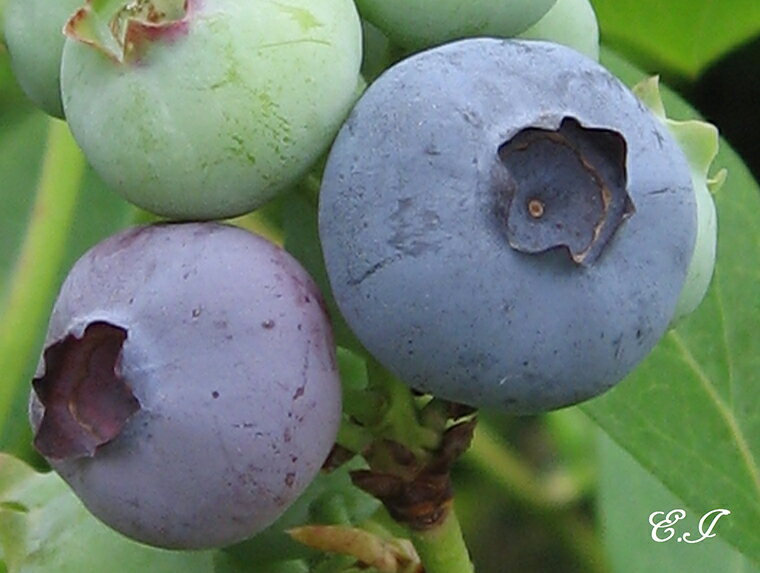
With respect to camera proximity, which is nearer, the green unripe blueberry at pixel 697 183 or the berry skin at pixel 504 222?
the berry skin at pixel 504 222

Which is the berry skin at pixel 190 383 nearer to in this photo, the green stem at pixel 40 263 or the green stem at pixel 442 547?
the green stem at pixel 442 547

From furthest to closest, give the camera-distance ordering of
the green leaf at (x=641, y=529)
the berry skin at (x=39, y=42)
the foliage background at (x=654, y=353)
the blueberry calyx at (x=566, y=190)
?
the green leaf at (x=641, y=529) < the foliage background at (x=654, y=353) < the berry skin at (x=39, y=42) < the blueberry calyx at (x=566, y=190)

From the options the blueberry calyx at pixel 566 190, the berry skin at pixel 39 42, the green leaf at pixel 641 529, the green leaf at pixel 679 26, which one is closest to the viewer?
the blueberry calyx at pixel 566 190

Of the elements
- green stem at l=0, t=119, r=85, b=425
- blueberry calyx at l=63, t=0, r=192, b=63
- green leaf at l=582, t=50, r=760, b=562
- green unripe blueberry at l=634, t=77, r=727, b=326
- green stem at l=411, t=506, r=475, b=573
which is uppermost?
blueberry calyx at l=63, t=0, r=192, b=63

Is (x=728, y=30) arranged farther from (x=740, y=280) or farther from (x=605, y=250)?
(x=605, y=250)

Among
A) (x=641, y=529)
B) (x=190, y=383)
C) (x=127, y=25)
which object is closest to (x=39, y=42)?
(x=127, y=25)

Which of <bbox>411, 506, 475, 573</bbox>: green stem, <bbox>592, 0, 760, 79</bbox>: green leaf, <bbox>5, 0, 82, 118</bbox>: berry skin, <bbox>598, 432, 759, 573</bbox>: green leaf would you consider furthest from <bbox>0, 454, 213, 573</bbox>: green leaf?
<bbox>592, 0, 760, 79</bbox>: green leaf

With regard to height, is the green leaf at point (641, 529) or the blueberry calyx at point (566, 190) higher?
the blueberry calyx at point (566, 190)

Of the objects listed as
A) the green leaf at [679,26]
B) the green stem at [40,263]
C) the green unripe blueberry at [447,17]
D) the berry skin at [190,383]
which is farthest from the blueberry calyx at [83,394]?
the green leaf at [679,26]

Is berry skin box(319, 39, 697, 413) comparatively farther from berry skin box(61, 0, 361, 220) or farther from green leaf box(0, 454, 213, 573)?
green leaf box(0, 454, 213, 573)
